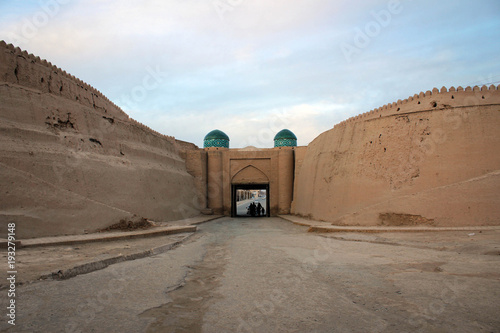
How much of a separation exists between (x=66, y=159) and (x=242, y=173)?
12570 millimetres

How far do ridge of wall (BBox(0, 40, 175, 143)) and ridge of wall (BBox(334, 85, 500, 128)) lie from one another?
11.8m

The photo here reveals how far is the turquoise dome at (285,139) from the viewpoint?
26266 millimetres

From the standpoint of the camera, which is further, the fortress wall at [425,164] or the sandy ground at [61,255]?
the fortress wall at [425,164]

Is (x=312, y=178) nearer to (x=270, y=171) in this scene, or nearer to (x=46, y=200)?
(x=270, y=171)

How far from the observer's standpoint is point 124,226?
9.55 meters

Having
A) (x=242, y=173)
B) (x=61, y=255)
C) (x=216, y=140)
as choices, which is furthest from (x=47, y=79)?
(x=216, y=140)

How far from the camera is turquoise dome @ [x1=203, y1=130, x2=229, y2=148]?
26006mm

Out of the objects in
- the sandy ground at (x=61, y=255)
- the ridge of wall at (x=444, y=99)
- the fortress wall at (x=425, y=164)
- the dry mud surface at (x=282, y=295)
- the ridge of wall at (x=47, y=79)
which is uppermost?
the ridge of wall at (x=47, y=79)

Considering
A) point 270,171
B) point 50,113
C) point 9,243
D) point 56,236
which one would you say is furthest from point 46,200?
point 270,171

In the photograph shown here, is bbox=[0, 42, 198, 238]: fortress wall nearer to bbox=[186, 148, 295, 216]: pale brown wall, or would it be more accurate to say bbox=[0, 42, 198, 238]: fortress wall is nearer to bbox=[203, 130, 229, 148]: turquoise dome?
bbox=[186, 148, 295, 216]: pale brown wall

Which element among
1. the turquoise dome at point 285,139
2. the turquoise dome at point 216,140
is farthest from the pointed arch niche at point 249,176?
the turquoise dome at point 285,139

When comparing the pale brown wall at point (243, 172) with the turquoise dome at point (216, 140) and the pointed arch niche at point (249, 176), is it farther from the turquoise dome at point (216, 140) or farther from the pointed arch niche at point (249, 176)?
the turquoise dome at point (216, 140)

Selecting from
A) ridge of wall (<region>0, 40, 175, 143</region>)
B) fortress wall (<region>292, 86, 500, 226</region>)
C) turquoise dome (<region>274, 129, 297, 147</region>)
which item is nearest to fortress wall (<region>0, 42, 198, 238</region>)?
ridge of wall (<region>0, 40, 175, 143</region>)

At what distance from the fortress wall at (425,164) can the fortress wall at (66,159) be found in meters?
7.56
